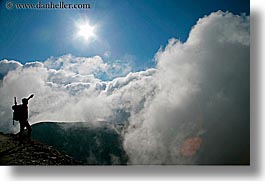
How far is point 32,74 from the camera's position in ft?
8.64

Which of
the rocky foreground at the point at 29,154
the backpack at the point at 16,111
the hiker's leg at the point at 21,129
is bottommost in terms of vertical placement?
the rocky foreground at the point at 29,154

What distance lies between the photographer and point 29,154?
2617 mm

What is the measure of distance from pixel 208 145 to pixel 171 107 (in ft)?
1.05

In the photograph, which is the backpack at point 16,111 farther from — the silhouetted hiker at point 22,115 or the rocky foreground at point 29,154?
the rocky foreground at point 29,154

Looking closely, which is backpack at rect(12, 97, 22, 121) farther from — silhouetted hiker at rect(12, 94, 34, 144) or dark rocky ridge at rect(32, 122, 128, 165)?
dark rocky ridge at rect(32, 122, 128, 165)

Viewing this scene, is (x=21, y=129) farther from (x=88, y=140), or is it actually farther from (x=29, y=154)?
(x=88, y=140)

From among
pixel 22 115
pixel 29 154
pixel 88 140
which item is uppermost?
pixel 22 115

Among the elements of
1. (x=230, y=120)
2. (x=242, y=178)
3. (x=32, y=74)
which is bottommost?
(x=242, y=178)

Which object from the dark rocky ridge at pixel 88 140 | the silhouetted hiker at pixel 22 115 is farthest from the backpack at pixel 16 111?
the dark rocky ridge at pixel 88 140

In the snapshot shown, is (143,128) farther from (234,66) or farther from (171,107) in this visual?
(234,66)

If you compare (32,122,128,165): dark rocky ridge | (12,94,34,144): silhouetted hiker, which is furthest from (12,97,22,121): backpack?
(32,122,128,165): dark rocky ridge

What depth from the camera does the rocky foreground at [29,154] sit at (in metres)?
2.60

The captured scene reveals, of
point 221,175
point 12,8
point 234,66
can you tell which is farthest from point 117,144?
point 12,8

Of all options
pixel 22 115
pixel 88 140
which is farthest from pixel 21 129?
pixel 88 140
